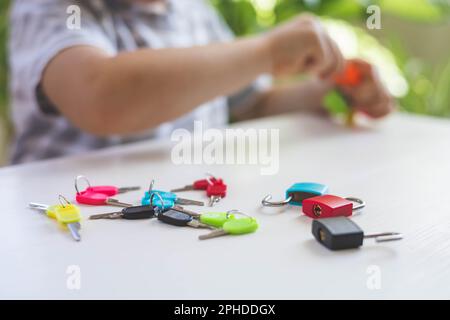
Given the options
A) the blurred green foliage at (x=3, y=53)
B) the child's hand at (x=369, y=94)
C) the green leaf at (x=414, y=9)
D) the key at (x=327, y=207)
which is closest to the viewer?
the key at (x=327, y=207)

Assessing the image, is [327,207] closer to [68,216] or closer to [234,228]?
[234,228]

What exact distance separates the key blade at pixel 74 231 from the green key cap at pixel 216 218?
10 centimetres

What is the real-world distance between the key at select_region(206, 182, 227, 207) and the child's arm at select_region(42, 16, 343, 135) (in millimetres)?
173

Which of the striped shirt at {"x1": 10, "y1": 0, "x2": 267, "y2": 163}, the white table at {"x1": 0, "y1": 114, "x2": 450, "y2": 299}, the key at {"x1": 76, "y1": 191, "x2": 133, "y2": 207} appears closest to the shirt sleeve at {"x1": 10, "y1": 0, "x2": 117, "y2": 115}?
the striped shirt at {"x1": 10, "y1": 0, "x2": 267, "y2": 163}

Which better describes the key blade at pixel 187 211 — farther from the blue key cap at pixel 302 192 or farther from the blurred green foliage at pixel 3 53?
the blurred green foliage at pixel 3 53

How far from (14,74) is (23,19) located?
0.26ft

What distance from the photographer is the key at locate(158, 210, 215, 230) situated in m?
0.45

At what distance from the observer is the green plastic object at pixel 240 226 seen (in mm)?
433

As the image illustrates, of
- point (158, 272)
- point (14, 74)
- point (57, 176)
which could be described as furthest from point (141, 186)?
point (14, 74)

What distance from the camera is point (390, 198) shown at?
52cm

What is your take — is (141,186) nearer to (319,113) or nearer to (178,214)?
(178,214)

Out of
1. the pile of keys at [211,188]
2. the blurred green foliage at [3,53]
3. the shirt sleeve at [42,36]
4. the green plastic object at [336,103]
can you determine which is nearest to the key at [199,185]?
the pile of keys at [211,188]

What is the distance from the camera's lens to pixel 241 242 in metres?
0.42

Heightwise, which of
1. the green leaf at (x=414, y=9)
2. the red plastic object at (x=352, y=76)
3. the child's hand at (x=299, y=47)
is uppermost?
the green leaf at (x=414, y=9)
